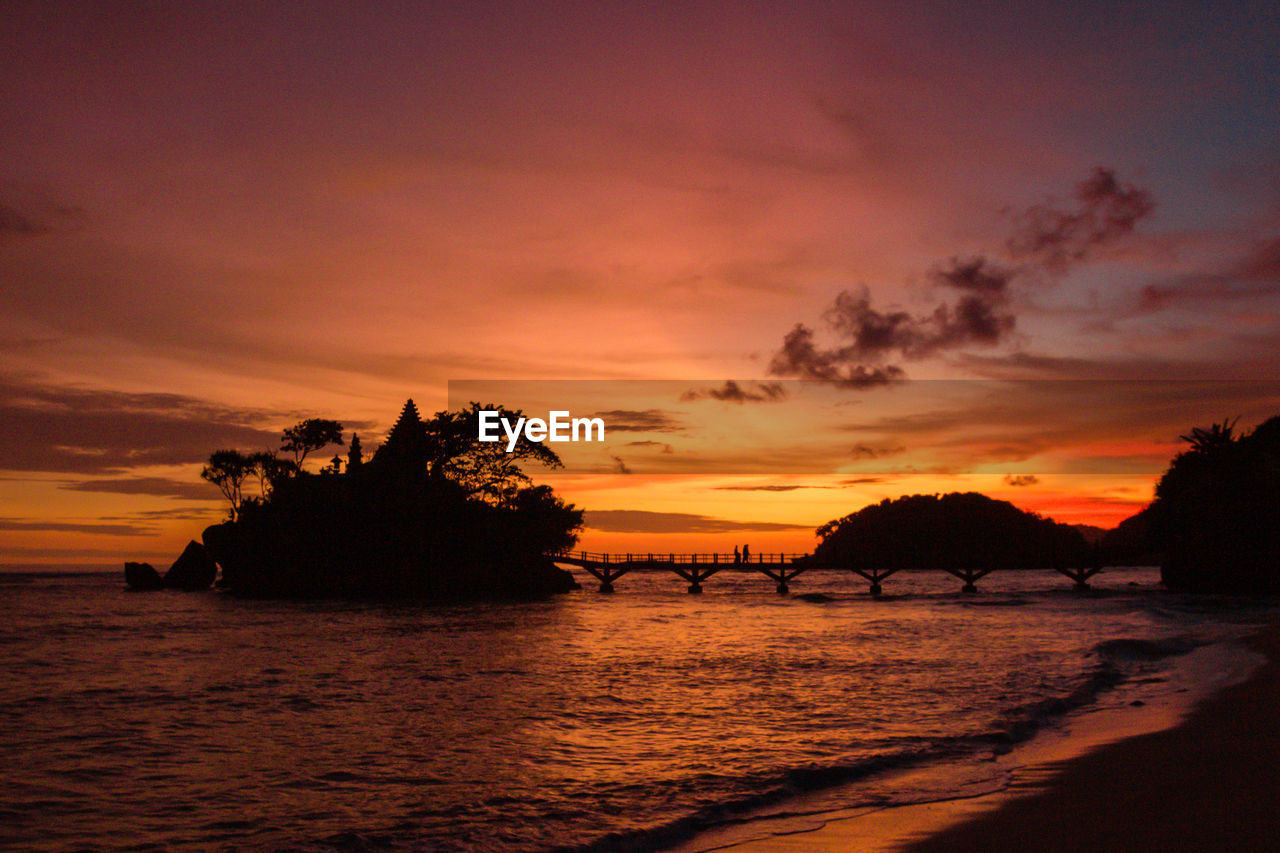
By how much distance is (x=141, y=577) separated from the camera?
108250 mm

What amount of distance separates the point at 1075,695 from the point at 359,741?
571 inches

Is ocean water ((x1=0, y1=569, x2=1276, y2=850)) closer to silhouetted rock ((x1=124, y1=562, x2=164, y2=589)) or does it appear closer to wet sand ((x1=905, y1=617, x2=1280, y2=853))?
wet sand ((x1=905, y1=617, x2=1280, y2=853))

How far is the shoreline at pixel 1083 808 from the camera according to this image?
26.5 ft

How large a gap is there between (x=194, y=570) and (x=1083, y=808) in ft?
377

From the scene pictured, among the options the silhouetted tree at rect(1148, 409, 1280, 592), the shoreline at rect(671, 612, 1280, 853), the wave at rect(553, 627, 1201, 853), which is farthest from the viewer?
the silhouetted tree at rect(1148, 409, 1280, 592)

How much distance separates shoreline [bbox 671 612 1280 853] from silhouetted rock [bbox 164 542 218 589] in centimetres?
11067

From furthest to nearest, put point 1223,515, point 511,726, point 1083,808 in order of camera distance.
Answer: point 1223,515 < point 511,726 < point 1083,808

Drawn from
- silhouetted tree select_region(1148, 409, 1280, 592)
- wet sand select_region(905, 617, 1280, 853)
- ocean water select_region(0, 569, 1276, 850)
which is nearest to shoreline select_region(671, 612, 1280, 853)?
wet sand select_region(905, 617, 1280, 853)

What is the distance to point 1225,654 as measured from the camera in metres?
25.3

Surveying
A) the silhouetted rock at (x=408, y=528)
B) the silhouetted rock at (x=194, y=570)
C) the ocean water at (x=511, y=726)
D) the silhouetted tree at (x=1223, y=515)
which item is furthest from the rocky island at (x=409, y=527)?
the silhouetted tree at (x=1223, y=515)

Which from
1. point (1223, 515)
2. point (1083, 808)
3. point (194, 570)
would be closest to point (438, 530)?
point (194, 570)

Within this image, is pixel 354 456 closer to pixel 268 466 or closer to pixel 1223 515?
pixel 268 466

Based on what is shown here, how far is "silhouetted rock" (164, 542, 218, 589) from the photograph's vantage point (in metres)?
106

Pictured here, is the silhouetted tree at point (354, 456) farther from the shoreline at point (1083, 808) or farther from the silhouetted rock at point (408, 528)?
the shoreline at point (1083, 808)
